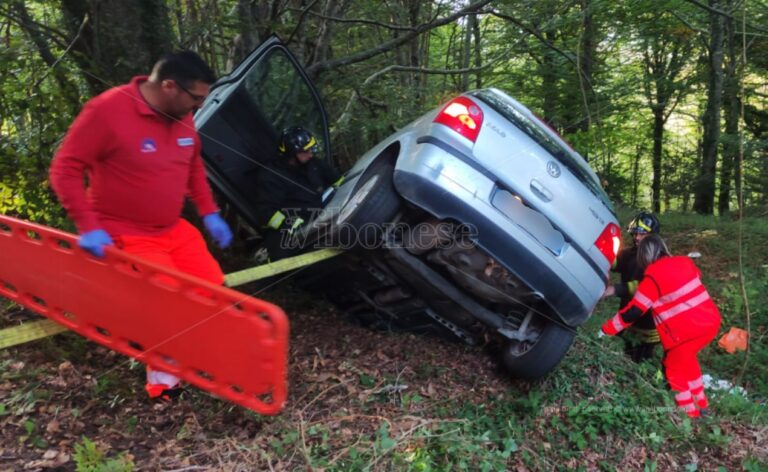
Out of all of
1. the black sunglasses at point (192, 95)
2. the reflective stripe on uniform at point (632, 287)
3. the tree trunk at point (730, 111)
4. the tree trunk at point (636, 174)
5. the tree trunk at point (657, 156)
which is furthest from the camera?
the tree trunk at point (636, 174)

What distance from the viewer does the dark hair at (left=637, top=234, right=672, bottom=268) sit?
Result: 4574 mm

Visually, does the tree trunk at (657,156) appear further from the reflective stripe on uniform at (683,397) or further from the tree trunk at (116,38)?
the tree trunk at (116,38)

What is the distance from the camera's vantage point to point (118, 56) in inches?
159

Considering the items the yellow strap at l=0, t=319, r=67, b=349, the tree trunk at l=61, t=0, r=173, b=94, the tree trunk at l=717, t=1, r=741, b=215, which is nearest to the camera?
the yellow strap at l=0, t=319, r=67, b=349

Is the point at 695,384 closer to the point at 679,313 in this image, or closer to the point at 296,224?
the point at 679,313

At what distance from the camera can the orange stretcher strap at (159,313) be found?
225 centimetres

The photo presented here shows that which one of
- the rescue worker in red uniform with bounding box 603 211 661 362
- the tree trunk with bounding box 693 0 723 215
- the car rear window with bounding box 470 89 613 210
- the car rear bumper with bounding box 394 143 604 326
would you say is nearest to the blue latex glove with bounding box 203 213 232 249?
the car rear bumper with bounding box 394 143 604 326

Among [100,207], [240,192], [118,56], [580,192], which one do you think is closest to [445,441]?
[580,192]

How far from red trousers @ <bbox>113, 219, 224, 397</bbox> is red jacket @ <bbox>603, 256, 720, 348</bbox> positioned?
136 inches

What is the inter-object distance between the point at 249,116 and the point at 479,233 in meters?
2.51

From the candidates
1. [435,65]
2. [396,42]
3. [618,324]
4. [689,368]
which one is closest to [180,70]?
[396,42]

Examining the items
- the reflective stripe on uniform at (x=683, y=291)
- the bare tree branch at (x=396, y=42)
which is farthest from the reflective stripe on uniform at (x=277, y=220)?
the reflective stripe on uniform at (x=683, y=291)

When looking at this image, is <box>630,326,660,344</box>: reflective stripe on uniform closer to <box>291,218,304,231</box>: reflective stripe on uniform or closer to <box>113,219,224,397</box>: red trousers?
<box>291,218,304,231</box>: reflective stripe on uniform

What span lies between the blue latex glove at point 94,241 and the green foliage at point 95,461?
0.86 m
